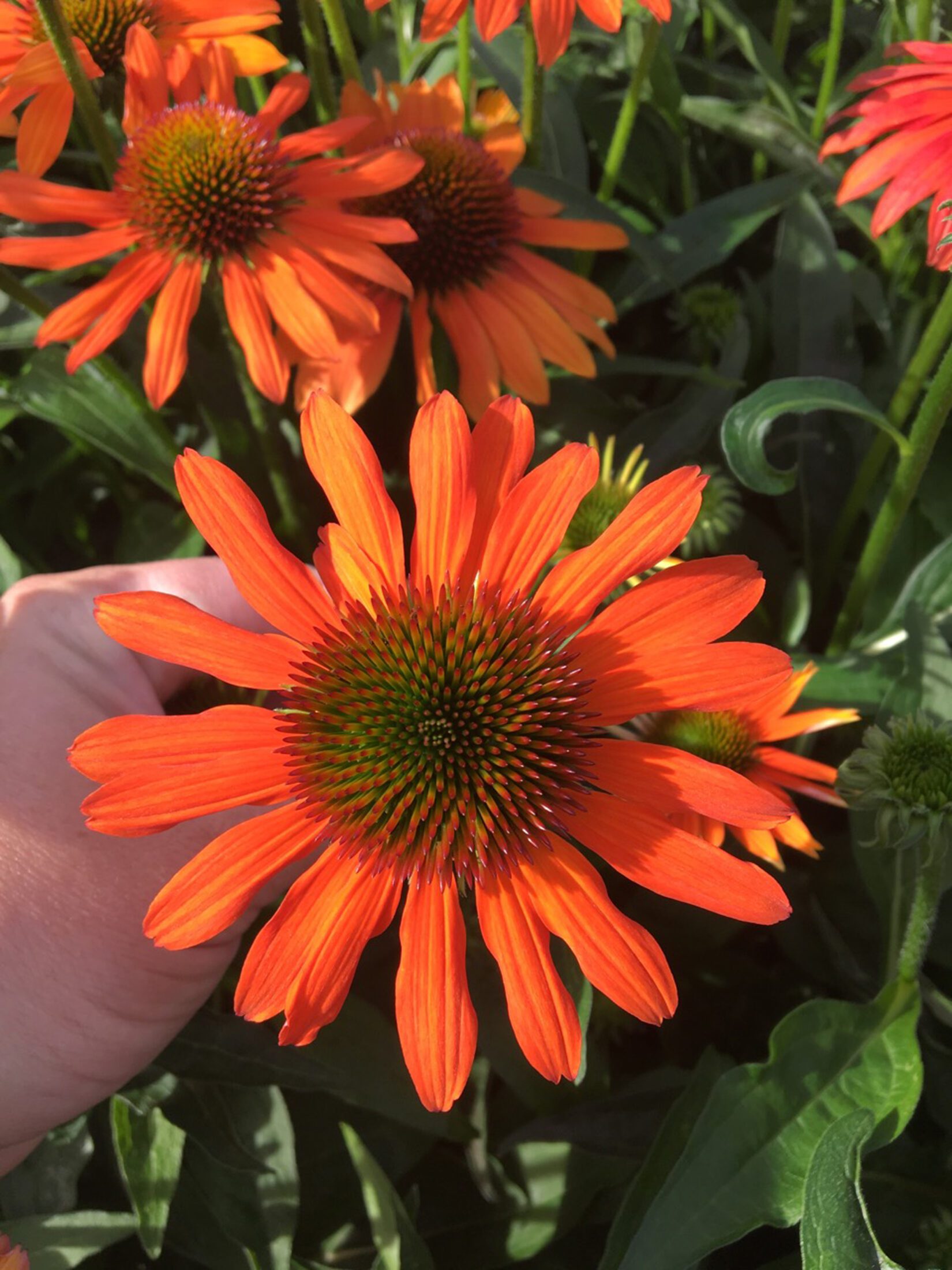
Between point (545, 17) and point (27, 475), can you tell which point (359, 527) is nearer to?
point (545, 17)

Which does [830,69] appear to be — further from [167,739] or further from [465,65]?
[167,739]

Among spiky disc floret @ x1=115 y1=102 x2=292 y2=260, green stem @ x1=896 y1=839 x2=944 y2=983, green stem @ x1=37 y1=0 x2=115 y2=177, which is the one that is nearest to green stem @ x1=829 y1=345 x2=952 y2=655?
green stem @ x1=896 y1=839 x2=944 y2=983

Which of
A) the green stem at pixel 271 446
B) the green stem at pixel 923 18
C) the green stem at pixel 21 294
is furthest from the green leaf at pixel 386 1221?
the green stem at pixel 923 18

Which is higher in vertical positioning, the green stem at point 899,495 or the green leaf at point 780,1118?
the green stem at point 899,495

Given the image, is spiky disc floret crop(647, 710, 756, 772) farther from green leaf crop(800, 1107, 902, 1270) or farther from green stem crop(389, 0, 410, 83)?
green stem crop(389, 0, 410, 83)

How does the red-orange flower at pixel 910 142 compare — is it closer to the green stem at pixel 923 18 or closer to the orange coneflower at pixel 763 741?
the green stem at pixel 923 18

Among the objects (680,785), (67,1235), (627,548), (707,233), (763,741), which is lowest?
(67,1235)

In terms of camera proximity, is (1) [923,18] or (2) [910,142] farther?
(1) [923,18]

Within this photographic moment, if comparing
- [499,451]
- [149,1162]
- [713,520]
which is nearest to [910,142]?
[713,520]
